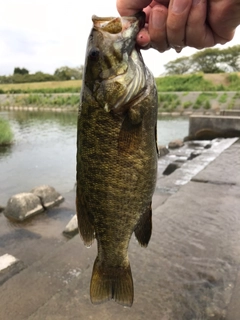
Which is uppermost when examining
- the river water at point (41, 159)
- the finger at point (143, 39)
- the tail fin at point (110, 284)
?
the finger at point (143, 39)

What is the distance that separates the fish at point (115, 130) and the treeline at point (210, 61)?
5119cm

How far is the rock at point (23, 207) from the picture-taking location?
664 cm

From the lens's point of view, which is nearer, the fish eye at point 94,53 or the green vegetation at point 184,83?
the fish eye at point 94,53

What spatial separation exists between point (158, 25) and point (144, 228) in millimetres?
1183

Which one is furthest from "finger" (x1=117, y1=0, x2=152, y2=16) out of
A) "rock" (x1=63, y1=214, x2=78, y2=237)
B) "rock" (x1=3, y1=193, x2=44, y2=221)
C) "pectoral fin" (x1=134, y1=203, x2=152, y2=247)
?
"rock" (x1=3, y1=193, x2=44, y2=221)

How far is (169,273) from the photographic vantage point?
291 cm

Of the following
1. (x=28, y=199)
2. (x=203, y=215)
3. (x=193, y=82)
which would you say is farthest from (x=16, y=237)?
(x=193, y=82)

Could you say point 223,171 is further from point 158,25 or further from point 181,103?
point 181,103

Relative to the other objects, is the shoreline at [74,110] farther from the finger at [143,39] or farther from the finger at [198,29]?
the finger at [143,39]

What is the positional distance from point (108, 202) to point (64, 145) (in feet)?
46.5

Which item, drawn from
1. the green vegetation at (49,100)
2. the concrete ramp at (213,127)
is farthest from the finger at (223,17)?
the green vegetation at (49,100)

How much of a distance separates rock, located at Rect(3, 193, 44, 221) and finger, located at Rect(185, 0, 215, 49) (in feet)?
18.4

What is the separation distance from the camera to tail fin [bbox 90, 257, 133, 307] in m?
1.95

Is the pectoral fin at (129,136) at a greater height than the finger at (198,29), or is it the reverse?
the finger at (198,29)
